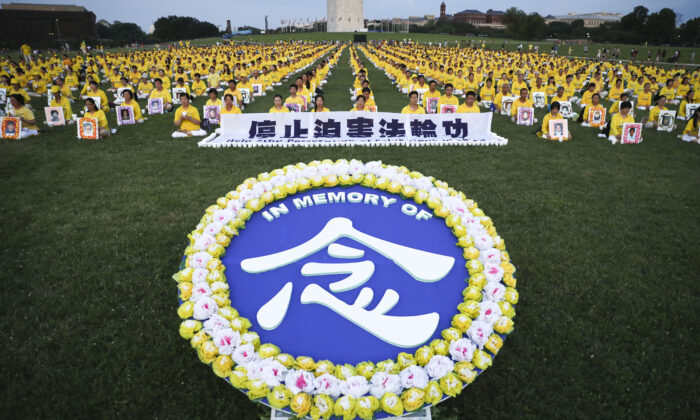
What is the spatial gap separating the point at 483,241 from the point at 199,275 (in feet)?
9.64

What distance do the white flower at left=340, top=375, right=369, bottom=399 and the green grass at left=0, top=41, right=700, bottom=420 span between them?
982 millimetres

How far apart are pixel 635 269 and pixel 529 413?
10.7ft

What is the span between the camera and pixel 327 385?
2889mm

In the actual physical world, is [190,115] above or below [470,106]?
below

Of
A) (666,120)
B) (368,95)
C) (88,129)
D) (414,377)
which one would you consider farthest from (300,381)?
(666,120)

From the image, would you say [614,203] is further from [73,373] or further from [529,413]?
[73,373]

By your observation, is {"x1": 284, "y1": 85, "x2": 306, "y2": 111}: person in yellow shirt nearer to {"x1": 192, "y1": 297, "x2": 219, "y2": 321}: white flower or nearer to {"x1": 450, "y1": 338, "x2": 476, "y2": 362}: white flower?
{"x1": 192, "y1": 297, "x2": 219, "y2": 321}: white flower

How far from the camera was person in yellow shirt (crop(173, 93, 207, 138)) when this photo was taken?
1135 cm

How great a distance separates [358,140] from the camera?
10.7m

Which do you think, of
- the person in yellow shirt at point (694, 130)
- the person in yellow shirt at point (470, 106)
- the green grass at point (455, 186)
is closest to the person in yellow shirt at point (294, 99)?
the green grass at point (455, 186)

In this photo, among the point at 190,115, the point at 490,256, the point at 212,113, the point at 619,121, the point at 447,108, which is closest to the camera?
the point at 490,256

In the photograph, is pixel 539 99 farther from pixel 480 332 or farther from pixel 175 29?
pixel 175 29

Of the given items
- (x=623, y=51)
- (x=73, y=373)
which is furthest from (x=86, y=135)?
(x=623, y=51)

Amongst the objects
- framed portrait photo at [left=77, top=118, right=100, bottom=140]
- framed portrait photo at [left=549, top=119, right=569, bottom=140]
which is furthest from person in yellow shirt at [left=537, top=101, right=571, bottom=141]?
framed portrait photo at [left=77, top=118, right=100, bottom=140]
